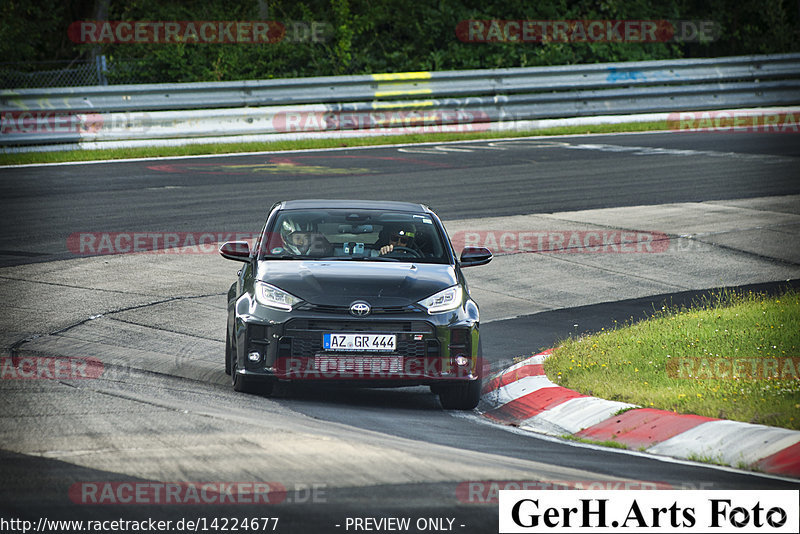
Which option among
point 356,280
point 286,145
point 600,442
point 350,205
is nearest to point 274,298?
point 356,280

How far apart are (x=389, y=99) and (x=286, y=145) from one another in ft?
9.97

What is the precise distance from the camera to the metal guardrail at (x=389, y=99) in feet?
71.6

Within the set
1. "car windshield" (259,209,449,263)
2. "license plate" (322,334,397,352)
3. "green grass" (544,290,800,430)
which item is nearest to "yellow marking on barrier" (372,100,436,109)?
"green grass" (544,290,800,430)

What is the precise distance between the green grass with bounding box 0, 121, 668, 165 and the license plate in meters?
13.8

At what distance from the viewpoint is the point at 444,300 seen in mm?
8734

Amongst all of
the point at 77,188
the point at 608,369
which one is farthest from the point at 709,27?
the point at 608,369

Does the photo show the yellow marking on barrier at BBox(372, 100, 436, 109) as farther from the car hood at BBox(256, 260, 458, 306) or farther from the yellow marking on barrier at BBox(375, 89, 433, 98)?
the car hood at BBox(256, 260, 458, 306)

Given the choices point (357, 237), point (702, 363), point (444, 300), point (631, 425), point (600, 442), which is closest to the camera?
point (600, 442)

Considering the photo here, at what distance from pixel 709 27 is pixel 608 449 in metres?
27.3

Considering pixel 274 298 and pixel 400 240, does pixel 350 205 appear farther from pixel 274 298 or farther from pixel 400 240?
pixel 274 298

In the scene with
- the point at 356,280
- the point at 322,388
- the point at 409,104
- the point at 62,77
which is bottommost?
the point at 322,388

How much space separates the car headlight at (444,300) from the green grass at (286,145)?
13.8 meters

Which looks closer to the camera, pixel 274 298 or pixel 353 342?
pixel 353 342

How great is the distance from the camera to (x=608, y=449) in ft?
25.0
